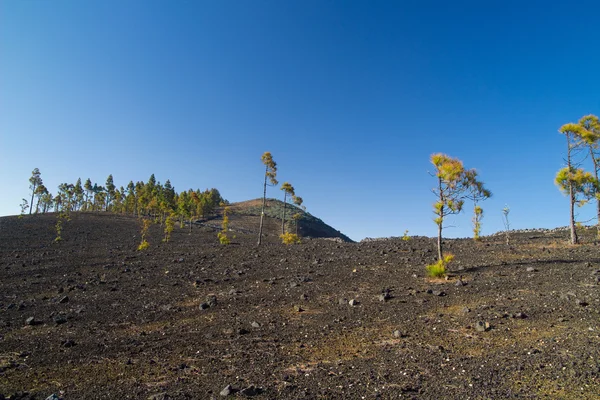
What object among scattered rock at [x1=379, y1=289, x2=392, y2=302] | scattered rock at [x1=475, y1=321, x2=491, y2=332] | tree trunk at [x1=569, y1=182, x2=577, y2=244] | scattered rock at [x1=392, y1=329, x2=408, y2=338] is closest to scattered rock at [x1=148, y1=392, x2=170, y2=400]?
scattered rock at [x1=392, y1=329, x2=408, y2=338]

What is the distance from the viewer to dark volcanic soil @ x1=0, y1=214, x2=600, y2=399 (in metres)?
6.37

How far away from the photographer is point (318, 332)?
9.53 metres

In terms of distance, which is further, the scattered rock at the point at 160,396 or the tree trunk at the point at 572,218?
the tree trunk at the point at 572,218

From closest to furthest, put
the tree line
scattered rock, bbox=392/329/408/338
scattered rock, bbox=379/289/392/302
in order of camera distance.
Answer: scattered rock, bbox=392/329/408/338 → scattered rock, bbox=379/289/392/302 → the tree line

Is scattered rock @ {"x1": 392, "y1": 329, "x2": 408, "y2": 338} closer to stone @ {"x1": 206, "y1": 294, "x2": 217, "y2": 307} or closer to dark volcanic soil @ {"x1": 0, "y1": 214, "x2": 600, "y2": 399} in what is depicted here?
dark volcanic soil @ {"x1": 0, "y1": 214, "x2": 600, "y2": 399}

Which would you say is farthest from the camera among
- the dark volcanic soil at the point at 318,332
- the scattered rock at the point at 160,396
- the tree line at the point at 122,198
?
the tree line at the point at 122,198

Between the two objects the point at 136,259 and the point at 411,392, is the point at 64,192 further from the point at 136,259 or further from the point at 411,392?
the point at 411,392

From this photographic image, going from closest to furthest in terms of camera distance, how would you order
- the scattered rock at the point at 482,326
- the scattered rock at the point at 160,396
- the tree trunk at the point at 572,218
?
1. the scattered rock at the point at 160,396
2. the scattered rock at the point at 482,326
3. the tree trunk at the point at 572,218

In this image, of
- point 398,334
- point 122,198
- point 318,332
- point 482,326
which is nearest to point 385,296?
point 398,334

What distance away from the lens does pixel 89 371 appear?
25.0 ft

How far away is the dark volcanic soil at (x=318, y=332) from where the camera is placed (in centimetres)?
637

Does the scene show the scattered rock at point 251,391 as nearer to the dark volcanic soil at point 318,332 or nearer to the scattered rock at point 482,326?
the dark volcanic soil at point 318,332

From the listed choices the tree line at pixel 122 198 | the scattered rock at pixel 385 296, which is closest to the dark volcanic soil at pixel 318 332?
the scattered rock at pixel 385 296

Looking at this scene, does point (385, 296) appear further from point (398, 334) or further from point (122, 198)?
point (122, 198)
